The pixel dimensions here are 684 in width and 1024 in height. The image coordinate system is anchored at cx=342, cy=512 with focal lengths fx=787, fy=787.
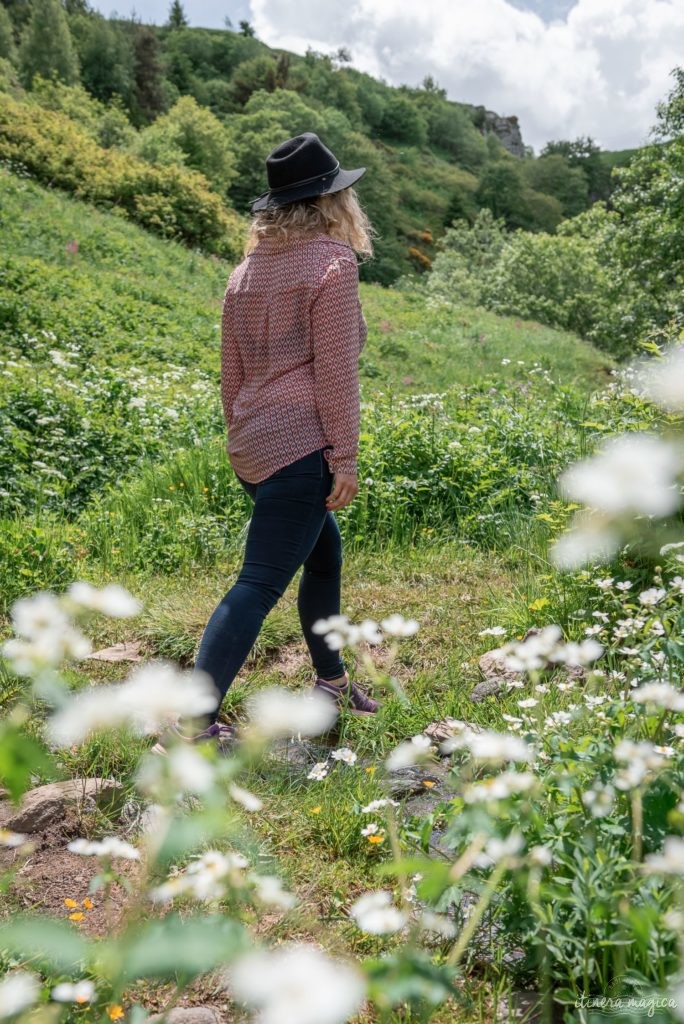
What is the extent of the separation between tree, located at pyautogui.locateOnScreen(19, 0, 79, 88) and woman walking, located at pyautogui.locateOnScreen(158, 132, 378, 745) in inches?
1703

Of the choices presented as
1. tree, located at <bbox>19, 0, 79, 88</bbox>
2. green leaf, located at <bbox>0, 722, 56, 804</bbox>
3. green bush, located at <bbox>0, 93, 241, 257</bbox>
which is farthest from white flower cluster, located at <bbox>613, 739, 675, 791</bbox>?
tree, located at <bbox>19, 0, 79, 88</bbox>

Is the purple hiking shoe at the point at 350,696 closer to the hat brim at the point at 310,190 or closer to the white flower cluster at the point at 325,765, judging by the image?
the white flower cluster at the point at 325,765

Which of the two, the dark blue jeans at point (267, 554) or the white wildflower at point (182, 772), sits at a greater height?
the white wildflower at point (182, 772)

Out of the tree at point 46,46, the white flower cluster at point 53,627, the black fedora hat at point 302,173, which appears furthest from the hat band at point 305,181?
the tree at point 46,46

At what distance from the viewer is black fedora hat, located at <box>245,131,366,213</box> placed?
2428mm

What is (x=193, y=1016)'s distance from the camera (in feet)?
4.88

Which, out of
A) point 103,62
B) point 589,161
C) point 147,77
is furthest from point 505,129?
point 103,62

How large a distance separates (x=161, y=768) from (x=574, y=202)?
7360 centimetres

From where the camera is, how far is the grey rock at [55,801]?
6.57 feet

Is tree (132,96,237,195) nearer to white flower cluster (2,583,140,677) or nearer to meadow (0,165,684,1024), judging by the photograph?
meadow (0,165,684,1024)

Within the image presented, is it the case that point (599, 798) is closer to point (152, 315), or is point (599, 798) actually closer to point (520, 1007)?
point (520, 1007)

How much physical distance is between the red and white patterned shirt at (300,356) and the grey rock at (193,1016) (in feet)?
4.66

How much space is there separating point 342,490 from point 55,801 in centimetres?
119

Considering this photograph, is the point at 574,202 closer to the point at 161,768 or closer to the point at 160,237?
the point at 160,237
